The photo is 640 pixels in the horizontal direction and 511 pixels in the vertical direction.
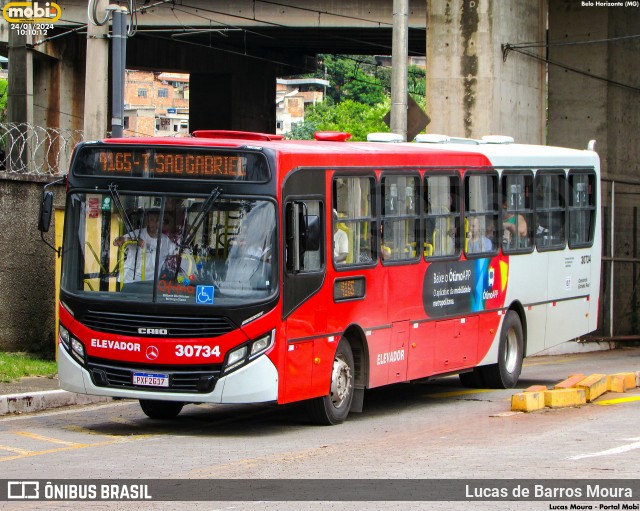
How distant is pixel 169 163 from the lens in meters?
12.7

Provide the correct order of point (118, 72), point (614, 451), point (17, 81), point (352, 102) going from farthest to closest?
point (352, 102)
point (17, 81)
point (118, 72)
point (614, 451)

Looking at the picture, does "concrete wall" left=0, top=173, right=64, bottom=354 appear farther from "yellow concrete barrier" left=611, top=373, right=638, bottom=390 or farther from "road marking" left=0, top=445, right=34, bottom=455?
"yellow concrete barrier" left=611, top=373, right=638, bottom=390

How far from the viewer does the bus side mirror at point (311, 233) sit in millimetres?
12852

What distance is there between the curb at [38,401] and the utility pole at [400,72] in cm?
873

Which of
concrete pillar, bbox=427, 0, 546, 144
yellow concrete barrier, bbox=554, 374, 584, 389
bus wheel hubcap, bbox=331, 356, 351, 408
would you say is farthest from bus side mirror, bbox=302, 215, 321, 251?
concrete pillar, bbox=427, 0, 546, 144

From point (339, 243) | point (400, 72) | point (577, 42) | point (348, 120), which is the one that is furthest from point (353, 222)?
point (348, 120)

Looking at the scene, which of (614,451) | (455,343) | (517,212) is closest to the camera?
(614,451)

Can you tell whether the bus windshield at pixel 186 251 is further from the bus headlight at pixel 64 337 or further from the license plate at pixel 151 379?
the license plate at pixel 151 379

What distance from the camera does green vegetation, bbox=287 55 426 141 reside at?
131 m

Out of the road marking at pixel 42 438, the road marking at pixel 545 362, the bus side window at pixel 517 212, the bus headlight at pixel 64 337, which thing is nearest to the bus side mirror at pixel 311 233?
the bus headlight at pixel 64 337

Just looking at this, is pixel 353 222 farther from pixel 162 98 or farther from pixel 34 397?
pixel 162 98

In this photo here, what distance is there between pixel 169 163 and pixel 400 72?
1038cm

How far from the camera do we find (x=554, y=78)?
32.5 m

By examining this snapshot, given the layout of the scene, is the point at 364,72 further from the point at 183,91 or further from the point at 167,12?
the point at 167,12
